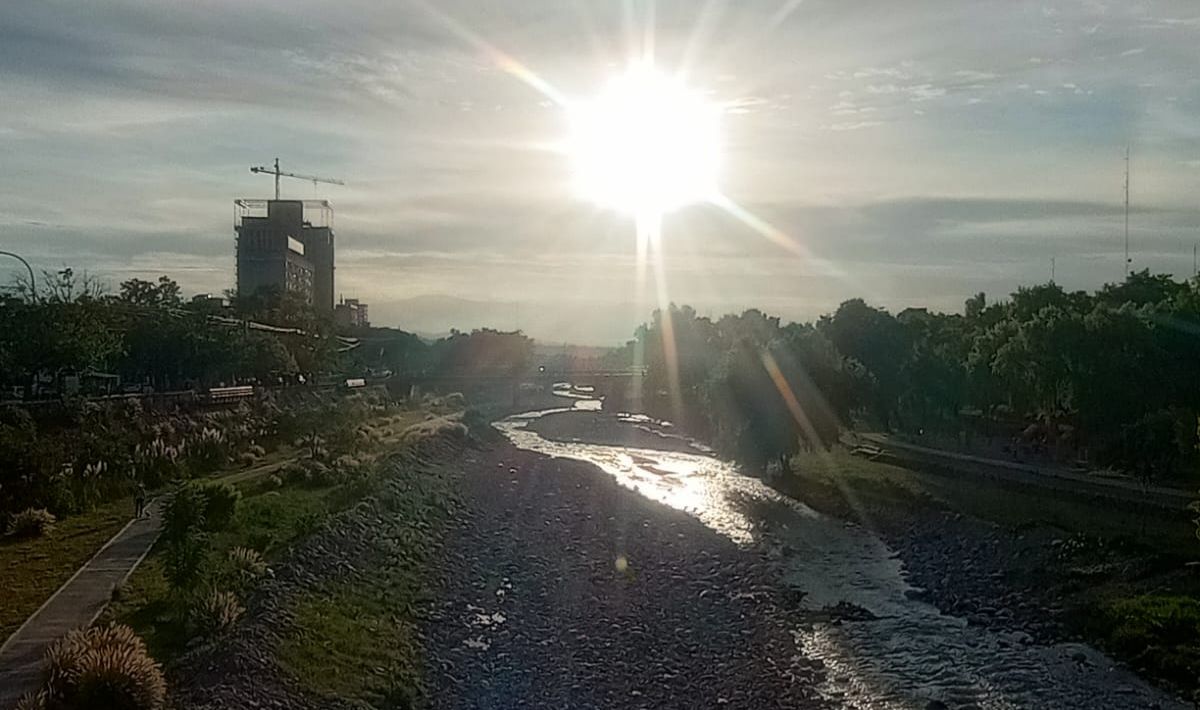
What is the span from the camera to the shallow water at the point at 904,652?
27734mm

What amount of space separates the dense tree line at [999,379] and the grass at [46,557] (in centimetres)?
3882

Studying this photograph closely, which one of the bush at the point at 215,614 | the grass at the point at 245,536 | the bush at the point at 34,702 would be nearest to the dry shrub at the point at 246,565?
the grass at the point at 245,536

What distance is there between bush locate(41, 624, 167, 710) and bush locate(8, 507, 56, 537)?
1602cm

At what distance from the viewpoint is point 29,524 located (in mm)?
33594

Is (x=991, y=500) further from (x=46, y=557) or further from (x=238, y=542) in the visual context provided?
(x=46, y=557)

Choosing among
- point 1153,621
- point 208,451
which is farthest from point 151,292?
point 1153,621

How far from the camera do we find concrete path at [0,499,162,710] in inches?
746

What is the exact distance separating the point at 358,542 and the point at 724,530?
2041 centimetres

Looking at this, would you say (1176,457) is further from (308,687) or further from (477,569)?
(308,687)

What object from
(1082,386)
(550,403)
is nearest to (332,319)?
(550,403)

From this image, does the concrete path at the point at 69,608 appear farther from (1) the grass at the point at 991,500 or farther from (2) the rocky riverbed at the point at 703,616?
(1) the grass at the point at 991,500

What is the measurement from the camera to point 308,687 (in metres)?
23.2

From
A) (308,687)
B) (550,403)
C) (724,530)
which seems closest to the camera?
(308,687)

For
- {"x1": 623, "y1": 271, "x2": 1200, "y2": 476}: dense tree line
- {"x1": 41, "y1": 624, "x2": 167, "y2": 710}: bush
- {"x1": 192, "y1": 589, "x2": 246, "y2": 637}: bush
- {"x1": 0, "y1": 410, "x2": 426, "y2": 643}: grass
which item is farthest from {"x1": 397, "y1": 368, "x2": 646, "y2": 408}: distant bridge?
{"x1": 41, "y1": 624, "x2": 167, "y2": 710}: bush
